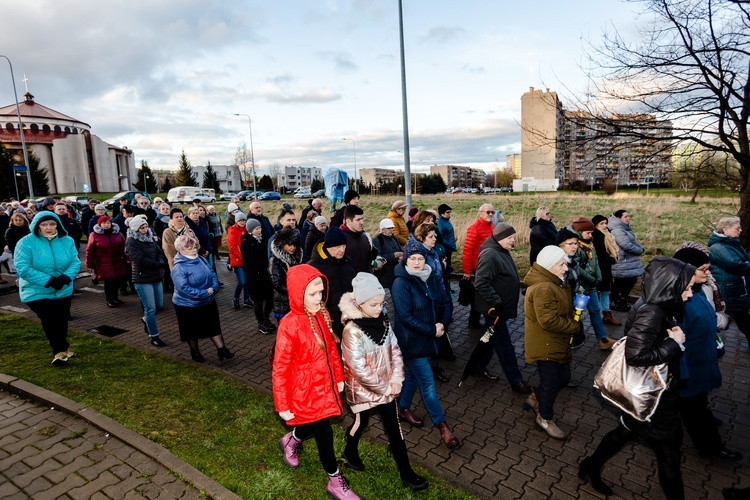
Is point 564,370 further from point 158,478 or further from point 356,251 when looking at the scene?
point 158,478

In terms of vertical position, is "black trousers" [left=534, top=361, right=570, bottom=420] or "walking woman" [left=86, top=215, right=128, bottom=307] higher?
"walking woman" [left=86, top=215, right=128, bottom=307]

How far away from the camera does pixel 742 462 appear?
3533mm

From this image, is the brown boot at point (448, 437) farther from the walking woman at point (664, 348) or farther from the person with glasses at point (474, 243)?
the person with glasses at point (474, 243)

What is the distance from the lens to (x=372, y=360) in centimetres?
304

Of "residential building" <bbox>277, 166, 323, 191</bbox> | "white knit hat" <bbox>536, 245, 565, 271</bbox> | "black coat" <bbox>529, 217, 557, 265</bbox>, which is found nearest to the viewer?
"white knit hat" <bbox>536, 245, 565, 271</bbox>

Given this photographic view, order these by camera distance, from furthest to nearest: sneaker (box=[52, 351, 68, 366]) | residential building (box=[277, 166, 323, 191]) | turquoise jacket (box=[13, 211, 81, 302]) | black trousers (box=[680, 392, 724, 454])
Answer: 1. residential building (box=[277, 166, 323, 191])
2. sneaker (box=[52, 351, 68, 366])
3. turquoise jacket (box=[13, 211, 81, 302])
4. black trousers (box=[680, 392, 724, 454])

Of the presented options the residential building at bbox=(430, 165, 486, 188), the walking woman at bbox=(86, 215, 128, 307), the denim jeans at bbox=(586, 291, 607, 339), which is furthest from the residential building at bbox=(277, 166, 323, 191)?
the denim jeans at bbox=(586, 291, 607, 339)

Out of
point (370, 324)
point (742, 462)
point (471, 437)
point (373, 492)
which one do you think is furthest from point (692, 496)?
point (370, 324)

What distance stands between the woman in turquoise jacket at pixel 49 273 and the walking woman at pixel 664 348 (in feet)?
19.3

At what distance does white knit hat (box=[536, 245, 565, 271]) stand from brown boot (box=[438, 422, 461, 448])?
172cm

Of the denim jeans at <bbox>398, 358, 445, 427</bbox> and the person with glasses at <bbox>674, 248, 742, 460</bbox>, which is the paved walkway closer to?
the person with glasses at <bbox>674, 248, 742, 460</bbox>

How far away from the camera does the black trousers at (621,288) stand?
24.3 ft

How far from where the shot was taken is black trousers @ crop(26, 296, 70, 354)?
499 centimetres

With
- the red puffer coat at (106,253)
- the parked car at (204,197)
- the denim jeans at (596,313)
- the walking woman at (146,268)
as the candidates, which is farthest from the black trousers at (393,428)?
the parked car at (204,197)
